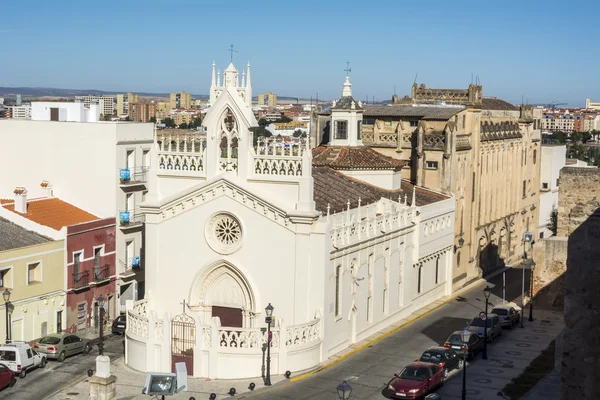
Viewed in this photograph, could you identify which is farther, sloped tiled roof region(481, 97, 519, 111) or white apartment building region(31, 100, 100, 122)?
sloped tiled roof region(481, 97, 519, 111)

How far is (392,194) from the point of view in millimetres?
55656

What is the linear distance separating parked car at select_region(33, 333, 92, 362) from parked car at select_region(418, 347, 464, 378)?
14.8m

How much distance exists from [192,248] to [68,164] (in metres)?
13.0

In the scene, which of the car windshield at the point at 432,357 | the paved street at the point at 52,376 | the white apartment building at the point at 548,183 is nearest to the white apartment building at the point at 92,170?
the paved street at the point at 52,376

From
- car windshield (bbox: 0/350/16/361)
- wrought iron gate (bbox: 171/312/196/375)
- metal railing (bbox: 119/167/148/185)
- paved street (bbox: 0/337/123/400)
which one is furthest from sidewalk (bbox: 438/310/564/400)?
metal railing (bbox: 119/167/148/185)

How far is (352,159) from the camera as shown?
2211 inches

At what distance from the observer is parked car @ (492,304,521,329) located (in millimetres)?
50688

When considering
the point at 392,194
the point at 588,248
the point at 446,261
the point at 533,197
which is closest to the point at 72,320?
the point at 392,194

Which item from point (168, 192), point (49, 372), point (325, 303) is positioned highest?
point (168, 192)

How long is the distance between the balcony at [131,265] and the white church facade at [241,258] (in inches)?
343

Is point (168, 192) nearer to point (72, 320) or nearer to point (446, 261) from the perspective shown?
point (72, 320)

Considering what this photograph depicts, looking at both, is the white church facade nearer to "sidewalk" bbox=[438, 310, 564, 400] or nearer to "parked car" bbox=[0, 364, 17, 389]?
"parked car" bbox=[0, 364, 17, 389]

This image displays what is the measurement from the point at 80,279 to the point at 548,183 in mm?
47411

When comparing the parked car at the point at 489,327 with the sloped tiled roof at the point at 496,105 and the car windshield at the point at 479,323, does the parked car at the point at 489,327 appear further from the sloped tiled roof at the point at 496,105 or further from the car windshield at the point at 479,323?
the sloped tiled roof at the point at 496,105
